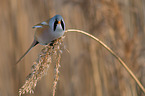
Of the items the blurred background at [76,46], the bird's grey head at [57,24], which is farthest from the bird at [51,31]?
the blurred background at [76,46]

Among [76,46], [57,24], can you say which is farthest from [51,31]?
[76,46]

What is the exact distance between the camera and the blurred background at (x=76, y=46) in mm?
1409

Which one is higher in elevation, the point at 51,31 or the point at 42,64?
the point at 51,31

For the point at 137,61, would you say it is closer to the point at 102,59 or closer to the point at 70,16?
the point at 102,59

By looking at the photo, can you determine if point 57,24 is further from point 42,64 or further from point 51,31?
point 42,64

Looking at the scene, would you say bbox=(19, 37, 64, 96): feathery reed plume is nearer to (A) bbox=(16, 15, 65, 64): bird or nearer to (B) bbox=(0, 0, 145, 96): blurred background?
(A) bbox=(16, 15, 65, 64): bird

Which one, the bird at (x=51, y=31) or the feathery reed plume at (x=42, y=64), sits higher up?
the bird at (x=51, y=31)

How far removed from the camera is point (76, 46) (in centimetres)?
173

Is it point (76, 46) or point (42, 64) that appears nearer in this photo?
point (42, 64)

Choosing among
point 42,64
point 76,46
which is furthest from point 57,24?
point 76,46

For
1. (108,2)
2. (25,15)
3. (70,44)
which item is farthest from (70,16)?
(108,2)

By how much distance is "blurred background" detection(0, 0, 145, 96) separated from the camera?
4.62ft

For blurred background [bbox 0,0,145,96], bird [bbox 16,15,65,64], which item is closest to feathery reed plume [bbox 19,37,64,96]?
bird [bbox 16,15,65,64]

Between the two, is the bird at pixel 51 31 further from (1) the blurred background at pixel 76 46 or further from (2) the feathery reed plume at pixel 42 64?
(1) the blurred background at pixel 76 46
